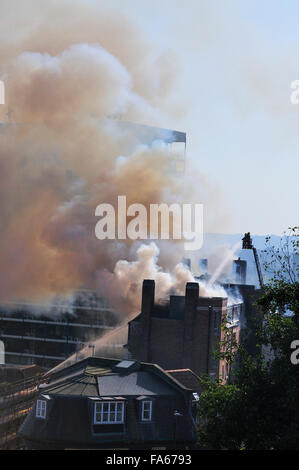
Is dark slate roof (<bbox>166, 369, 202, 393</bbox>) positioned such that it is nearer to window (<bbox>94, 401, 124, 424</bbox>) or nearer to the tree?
window (<bbox>94, 401, 124, 424</bbox>)

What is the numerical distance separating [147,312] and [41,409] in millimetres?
16301

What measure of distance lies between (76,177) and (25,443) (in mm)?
37233

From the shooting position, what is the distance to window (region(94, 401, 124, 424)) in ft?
87.8

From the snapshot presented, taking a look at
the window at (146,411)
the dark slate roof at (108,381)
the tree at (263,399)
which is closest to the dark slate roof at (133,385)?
the dark slate roof at (108,381)

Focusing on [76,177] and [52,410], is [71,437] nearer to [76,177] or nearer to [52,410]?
[52,410]

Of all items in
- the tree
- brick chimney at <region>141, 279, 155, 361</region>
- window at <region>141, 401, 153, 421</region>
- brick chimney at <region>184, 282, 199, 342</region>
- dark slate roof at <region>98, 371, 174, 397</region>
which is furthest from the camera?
brick chimney at <region>141, 279, 155, 361</region>

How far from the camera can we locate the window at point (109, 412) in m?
26.8

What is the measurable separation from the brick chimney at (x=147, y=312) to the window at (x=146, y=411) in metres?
14.0

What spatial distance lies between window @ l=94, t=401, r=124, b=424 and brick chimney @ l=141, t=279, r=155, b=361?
14670 mm

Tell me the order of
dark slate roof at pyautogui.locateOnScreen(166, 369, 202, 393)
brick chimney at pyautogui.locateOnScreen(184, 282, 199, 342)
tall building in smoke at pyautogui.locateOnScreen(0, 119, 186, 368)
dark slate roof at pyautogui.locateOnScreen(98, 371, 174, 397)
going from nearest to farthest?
1. dark slate roof at pyautogui.locateOnScreen(98, 371, 174, 397)
2. dark slate roof at pyautogui.locateOnScreen(166, 369, 202, 393)
3. brick chimney at pyautogui.locateOnScreen(184, 282, 199, 342)
4. tall building in smoke at pyautogui.locateOnScreen(0, 119, 186, 368)

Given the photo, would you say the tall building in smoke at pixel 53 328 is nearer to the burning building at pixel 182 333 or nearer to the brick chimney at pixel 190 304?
the burning building at pixel 182 333

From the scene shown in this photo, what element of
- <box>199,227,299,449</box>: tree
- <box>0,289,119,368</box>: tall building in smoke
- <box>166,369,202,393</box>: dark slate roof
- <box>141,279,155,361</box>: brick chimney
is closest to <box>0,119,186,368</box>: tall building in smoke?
<box>0,289,119,368</box>: tall building in smoke

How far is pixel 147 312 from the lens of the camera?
42594 millimetres
